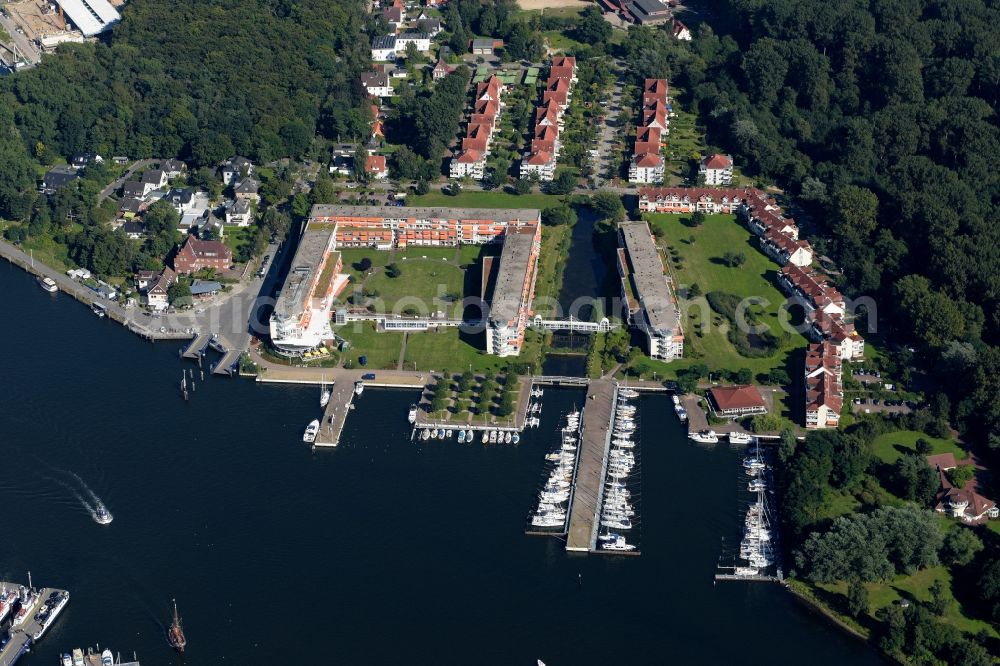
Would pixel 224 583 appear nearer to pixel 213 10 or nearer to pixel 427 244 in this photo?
pixel 427 244

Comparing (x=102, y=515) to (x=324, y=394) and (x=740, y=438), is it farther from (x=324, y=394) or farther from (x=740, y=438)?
(x=740, y=438)

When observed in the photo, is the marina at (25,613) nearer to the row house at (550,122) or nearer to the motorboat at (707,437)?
the motorboat at (707,437)

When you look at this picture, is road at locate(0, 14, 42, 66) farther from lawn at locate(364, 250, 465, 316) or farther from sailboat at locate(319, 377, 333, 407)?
sailboat at locate(319, 377, 333, 407)

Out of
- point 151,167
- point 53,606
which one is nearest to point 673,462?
point 53,606

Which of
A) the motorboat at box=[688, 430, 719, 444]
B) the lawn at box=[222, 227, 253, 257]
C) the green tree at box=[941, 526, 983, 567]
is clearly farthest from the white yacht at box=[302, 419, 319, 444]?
the green tree at box=[941, 526, 983, 567]

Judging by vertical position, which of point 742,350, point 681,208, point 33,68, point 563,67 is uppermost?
point 563,67

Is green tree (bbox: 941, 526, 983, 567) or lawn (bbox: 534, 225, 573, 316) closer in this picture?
green tree (bbox: 941, 526, 983, 567)

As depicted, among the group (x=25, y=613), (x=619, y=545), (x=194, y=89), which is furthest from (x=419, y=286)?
(x=25, y=613)
